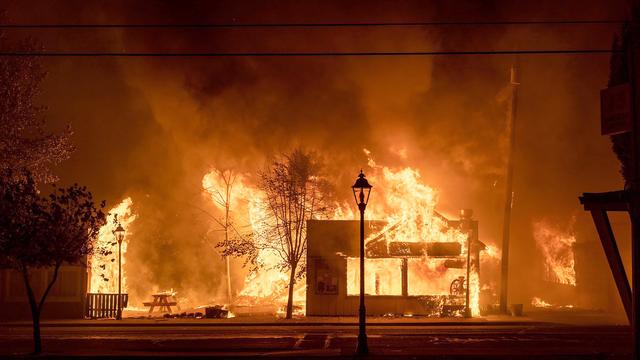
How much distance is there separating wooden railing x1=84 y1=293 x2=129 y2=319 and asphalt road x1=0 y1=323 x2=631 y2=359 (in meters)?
3.93

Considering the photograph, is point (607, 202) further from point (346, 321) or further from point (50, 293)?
point (50, 293)

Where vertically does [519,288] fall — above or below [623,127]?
below

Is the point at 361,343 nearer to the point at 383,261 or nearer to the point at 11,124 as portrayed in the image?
the point at 383,261

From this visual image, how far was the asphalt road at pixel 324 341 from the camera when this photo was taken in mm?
17391

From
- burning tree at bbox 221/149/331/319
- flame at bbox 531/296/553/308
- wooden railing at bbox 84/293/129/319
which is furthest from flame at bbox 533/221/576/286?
wooden railing at bbox 84/293/129/319

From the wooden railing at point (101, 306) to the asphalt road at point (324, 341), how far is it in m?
3.93

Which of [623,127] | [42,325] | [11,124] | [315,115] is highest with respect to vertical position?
[315,115]

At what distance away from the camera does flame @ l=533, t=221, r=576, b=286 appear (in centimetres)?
3831

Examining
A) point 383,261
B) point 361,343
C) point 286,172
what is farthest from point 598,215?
point 286,172

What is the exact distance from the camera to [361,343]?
1709 cm

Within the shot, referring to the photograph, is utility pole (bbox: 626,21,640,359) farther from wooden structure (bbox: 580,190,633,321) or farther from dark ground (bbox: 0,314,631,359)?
dark ground (bbox: 0,314,631,359)

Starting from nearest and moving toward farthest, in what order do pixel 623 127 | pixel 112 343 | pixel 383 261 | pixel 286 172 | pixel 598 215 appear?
pixel 623 127 < pixel 598 215 < pixel 112 343 < pixel 383 261 < pixel 286 172

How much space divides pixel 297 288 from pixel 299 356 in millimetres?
18289

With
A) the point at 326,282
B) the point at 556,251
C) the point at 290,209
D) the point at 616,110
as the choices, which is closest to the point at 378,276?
the point at 326,282
